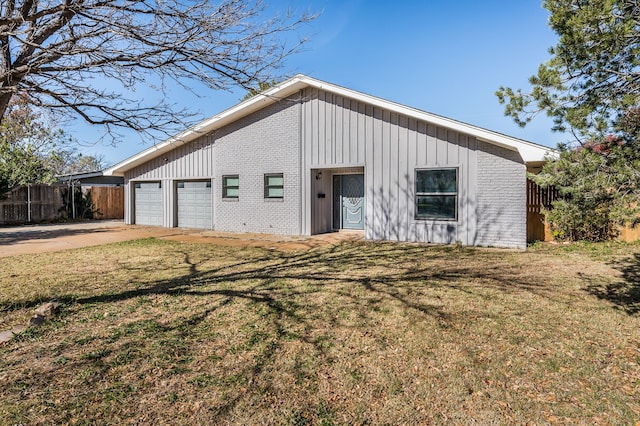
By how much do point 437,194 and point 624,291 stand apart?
538 centimetres

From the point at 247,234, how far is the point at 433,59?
28.9 ft

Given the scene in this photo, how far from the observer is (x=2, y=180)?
50.8ft

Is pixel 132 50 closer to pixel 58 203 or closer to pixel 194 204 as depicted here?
pixel 194 204

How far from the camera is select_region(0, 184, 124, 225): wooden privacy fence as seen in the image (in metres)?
17.7

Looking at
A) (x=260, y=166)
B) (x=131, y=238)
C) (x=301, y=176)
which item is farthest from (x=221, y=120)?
(x=131, y=238)

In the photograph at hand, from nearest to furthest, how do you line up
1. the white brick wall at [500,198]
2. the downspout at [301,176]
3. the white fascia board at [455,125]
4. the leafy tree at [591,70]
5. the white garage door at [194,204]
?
the leafy tree at [591,70], the white fascia board at [455,125], the white brick wall at [500,198], the downspout at [301,176], the white garage door at [194,204]

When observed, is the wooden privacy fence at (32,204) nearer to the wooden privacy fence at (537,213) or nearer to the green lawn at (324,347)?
the green lawn at (324,347)

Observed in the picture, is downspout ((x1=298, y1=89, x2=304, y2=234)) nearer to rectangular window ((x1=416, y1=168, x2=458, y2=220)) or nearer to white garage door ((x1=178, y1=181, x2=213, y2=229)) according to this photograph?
rectangular window ((x1=416, y1=168, x2=458, y2=220))

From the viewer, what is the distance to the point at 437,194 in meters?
10.5

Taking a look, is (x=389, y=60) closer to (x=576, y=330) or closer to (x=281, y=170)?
(x=281, y=170)

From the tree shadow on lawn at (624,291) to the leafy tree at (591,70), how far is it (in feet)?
8.60

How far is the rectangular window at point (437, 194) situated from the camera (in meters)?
10.3

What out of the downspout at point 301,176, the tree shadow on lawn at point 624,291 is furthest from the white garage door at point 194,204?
the tree shadow on lawn at point 624,291

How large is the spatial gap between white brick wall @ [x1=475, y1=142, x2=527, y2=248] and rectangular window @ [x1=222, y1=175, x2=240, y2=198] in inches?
340
